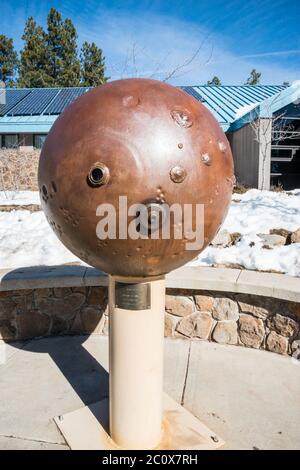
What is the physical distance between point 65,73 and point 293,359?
29.6 meters

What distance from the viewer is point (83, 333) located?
13.1 feet

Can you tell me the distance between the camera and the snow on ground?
4.27 metres

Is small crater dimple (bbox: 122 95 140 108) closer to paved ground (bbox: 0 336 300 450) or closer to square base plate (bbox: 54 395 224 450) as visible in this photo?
square base plate (bbox: 54 395 224 450)

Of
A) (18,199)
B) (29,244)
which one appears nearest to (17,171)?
(18,199)

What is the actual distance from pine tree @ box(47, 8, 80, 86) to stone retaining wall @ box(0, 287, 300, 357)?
92.6ft

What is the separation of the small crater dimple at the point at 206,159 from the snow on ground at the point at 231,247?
2.53m

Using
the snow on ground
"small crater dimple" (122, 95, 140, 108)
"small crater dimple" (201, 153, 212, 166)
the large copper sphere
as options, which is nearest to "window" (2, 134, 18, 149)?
the snow on ground

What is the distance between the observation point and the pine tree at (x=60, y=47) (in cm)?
2931

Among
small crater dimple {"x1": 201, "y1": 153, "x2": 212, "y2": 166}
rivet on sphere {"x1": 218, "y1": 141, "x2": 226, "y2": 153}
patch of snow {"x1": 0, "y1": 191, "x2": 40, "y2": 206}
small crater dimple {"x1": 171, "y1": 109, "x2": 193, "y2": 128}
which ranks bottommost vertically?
patch of snow {"x1": 0, "y1": 191, "x2": 40, "y2": 206}

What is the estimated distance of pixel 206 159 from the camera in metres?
1.81

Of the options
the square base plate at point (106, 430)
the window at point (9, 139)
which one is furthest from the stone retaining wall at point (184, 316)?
the window at point (9, 139)

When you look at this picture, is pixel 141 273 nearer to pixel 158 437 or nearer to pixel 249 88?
pixel 158 437

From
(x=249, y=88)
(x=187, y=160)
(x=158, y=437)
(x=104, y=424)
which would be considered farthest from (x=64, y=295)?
(x=249, y=88)

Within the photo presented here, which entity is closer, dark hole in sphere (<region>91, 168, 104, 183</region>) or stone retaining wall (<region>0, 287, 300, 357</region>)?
dark hole in sphere (<region>91, 168, 104, 183</region>)
